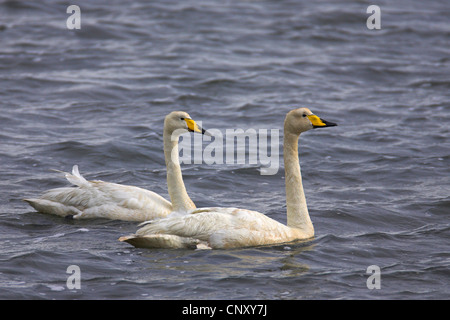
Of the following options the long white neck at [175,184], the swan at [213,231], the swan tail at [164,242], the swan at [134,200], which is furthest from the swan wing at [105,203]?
the swan tail at [164,242]

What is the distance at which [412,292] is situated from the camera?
820 cm

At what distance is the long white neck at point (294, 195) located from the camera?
9.91 m

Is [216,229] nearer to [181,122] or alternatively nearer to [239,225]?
[239,225]

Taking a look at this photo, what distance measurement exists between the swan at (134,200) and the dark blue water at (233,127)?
24 cm

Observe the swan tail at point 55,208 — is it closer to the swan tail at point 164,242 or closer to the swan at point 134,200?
the swan at point 134,200

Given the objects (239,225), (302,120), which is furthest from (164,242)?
(302,120)

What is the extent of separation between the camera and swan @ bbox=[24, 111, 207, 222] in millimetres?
10773

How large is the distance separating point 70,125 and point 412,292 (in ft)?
33.0

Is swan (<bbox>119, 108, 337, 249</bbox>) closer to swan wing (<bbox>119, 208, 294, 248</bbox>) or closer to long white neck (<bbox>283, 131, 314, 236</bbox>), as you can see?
swan wing (<bbox>119, 208, 294, 248</bbox>)

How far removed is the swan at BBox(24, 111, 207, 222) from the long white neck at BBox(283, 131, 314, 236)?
1.49 m

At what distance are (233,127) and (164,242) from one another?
792 cm

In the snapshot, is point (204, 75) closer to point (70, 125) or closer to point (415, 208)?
point (70, 125)
